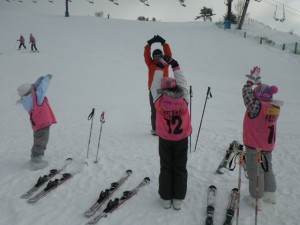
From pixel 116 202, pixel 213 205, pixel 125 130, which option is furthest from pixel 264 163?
pixel 125 130

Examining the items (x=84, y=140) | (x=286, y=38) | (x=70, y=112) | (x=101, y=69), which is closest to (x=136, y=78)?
(x=101, y=69)

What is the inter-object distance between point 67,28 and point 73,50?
40.0 feet

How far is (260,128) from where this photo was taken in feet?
14.0

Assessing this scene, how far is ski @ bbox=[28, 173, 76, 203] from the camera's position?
4569 mm

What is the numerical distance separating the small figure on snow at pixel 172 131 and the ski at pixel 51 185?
1818 mm

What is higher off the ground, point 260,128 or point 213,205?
point 260,128

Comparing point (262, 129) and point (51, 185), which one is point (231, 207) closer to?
point (262, 129)

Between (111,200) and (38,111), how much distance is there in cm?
234

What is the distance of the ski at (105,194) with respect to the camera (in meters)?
4.28

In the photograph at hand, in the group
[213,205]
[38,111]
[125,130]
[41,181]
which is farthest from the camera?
[125,130]

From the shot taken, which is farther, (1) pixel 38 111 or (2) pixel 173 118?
(1) pixel 38 111

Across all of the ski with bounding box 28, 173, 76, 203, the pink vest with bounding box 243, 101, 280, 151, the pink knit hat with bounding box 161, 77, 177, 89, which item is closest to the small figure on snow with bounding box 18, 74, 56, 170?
the ski with bounding box 28, 173, 76, 203

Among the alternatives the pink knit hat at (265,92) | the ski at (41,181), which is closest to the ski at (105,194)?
the ski at (41,181)

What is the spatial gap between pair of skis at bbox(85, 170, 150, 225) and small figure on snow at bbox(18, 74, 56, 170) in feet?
5.66
